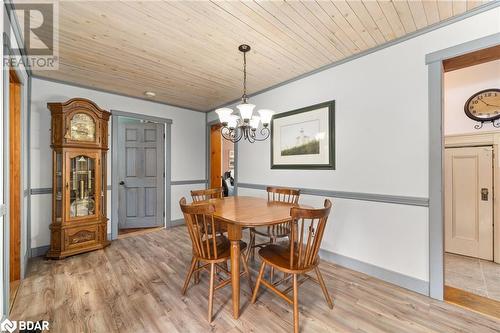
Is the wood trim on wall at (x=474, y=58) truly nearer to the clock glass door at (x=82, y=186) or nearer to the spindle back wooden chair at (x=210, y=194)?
the spindle back wooden chair at (x=210, y=194)

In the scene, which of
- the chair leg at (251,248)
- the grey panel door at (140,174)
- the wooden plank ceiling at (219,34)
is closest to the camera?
the wooden plank ceiling at (219,34)

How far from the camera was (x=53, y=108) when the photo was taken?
114 inches

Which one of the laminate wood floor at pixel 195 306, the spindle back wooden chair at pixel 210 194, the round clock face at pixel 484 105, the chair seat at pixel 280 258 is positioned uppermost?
the round clock face at pixel 484 105

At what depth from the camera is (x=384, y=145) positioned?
7.76 feet

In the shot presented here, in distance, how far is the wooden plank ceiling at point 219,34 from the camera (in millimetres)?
1808

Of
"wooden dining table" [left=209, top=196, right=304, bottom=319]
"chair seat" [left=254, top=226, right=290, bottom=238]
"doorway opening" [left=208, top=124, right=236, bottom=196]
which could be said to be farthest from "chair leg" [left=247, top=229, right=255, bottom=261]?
"doorway opening" [left=208, top=124, right=236, bottom=196]

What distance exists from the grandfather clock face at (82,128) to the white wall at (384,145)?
3031 mm

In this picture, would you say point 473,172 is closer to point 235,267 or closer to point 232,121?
point 232,121

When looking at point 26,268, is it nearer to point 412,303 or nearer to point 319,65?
point 412,303

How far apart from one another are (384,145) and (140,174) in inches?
159

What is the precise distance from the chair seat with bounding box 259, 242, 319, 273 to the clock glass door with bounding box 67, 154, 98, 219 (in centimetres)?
266

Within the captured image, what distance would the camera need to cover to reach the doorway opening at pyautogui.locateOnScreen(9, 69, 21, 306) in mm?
2313

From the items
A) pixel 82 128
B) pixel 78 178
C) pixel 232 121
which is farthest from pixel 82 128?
pixel 232 121

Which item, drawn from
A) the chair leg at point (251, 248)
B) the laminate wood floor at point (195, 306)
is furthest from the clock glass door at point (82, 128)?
the chair leg at point (251, 248)
